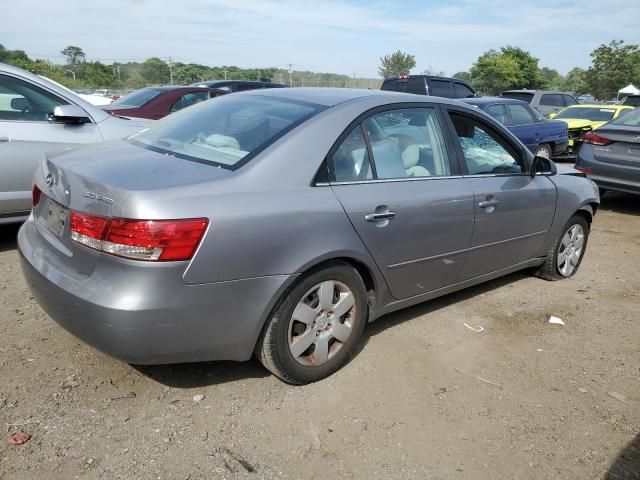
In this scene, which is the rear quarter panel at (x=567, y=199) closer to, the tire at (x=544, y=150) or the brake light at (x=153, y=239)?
the brake light at (x=153, y=239)

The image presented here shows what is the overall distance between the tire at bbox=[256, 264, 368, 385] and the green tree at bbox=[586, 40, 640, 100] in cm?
5623

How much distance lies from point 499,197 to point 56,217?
112 inches

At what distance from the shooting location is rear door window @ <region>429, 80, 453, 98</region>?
42.0 feet

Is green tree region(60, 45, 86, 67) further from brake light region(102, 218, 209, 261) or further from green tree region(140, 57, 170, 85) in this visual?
brake light region(102, 218, 209, 261)

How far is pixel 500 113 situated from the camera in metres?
10.1

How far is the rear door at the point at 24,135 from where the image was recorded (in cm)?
460

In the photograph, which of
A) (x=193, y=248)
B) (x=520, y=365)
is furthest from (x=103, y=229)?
(x=520, y=365)

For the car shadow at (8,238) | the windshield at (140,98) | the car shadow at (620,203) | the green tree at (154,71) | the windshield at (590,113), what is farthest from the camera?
the green tree at (154,71)

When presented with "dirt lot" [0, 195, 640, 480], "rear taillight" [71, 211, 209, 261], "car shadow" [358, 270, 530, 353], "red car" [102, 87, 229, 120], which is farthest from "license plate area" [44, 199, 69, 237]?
"red car" [102, 87, 229, 120]

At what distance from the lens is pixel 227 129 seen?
310cm

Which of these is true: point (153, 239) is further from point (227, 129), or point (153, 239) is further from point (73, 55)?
point (73, 55)

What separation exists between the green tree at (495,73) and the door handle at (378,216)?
48050 millimetres

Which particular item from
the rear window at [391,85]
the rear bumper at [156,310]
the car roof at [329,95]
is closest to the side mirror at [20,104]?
the car roof at [329,95]

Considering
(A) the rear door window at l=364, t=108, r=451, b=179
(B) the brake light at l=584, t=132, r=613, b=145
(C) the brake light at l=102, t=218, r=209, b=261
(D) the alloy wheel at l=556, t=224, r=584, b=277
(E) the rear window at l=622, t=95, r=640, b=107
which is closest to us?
(C) the brake light at l=102, t=218, r=209, b=261
